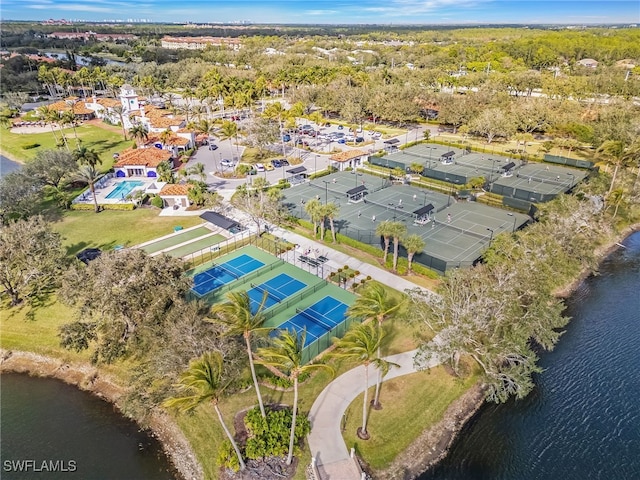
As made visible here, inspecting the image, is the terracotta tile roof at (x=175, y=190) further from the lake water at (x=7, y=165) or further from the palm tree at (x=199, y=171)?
the lake water at (x=7, y=165)

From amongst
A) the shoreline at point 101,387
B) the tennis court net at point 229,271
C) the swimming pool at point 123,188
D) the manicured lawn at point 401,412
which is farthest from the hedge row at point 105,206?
the manicured lawn at point 401,412

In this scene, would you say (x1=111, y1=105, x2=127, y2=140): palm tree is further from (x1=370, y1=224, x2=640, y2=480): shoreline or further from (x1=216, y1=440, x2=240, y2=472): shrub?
(x1=370, y1=224, x2=640, y2=480): shoreline

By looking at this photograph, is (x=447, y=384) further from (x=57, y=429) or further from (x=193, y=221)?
(x=193, y=221)

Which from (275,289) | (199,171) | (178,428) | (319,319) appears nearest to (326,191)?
Result: (199,171)

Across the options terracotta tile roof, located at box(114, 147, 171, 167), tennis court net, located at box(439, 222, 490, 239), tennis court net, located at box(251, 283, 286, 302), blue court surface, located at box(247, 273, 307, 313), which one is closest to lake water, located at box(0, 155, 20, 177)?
terracotta tile roof, located at box(114, 147, 171, 167)

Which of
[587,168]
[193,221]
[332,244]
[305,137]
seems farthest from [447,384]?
[305,137]
